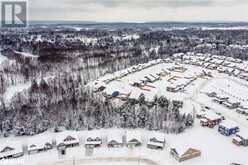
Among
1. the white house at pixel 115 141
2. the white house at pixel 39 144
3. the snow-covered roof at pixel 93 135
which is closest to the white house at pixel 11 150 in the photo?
the white house at pixel 39 144

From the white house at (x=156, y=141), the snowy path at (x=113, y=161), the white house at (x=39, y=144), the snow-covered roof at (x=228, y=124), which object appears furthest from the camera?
the snow-covered roof at (x=228, y=124)

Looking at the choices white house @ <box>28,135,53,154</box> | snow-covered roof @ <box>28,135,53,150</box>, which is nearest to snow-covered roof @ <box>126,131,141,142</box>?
white house @ <box>28,135,53,154</box>

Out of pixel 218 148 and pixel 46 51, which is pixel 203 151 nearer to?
pixel 218 148

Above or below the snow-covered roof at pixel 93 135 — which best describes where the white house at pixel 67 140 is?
below

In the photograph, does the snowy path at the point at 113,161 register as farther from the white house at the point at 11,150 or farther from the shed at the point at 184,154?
the white house at the point at 11,150

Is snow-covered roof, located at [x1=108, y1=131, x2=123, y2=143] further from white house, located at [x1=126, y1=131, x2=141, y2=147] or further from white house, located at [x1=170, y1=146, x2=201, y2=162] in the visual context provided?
white house, located at [x1=170, y1=146, x2=201, y2=162]

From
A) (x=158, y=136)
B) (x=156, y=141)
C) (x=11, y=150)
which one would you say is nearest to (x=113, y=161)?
(x=156, y=141)
